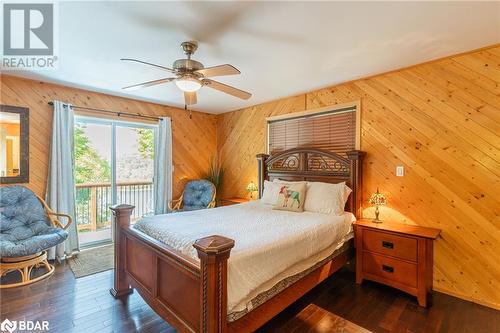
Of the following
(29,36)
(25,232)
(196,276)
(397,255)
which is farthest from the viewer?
(25,232)

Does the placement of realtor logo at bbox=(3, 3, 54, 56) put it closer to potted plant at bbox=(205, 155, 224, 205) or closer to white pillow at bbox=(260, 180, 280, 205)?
white pillow at bbox=(260, 180, 280, 205)

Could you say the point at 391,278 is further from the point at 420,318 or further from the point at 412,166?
the point at 412,166

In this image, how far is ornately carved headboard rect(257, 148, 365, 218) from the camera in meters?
3.16

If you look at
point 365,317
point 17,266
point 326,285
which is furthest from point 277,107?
point 17,266

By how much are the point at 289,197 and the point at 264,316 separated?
160 cm

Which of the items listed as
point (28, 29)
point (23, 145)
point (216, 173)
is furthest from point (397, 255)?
point (23, 145)

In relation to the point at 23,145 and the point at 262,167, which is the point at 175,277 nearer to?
the point at 262,167

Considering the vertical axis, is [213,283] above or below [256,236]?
below

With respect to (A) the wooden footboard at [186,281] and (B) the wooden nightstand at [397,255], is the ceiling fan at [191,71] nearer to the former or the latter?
(A) the wooden footboard at [186,281]

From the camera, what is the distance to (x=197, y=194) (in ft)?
15.6

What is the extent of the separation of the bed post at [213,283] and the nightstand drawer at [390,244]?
6.53ft

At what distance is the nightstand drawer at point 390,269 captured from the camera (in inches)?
98.3

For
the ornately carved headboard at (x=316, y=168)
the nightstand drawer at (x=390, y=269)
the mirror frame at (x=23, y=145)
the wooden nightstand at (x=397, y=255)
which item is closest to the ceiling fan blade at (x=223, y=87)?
the ornately carved headboard at (x=316, y=168)

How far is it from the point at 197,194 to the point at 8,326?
2.98 metres
